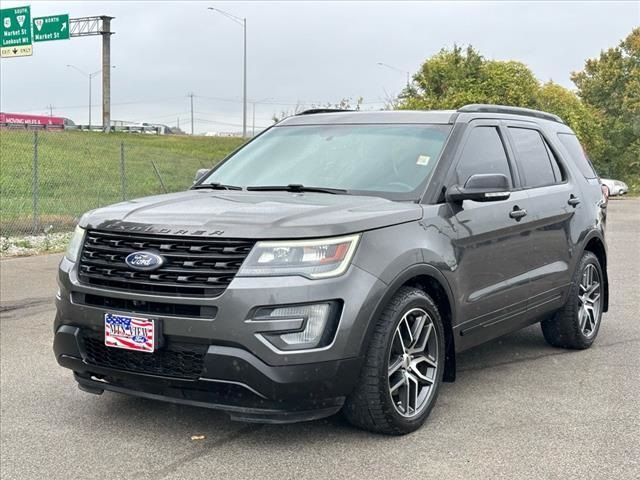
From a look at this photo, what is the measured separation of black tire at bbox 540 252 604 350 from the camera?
599 centimetres

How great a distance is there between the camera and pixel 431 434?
4250mm

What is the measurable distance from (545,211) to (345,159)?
1611 millimetres

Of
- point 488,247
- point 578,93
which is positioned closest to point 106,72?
point 578,93

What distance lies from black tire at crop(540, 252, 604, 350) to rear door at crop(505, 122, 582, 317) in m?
0.17

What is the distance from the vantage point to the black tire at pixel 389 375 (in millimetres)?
3900

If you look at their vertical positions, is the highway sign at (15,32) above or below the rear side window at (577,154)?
above

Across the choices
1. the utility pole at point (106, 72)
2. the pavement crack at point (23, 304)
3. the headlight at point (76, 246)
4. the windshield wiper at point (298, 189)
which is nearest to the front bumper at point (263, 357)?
the headlight at point (76, 246)

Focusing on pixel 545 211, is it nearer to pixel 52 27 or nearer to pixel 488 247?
pixel 488 247

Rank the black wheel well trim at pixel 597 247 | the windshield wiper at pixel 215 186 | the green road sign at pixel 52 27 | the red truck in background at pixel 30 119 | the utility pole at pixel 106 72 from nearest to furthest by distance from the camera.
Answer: the windshield wiper at pixel 215 186, the black wheel well trim at pixel 597 247, the green road sign at pixel 52 27, the utility pole at pixel 106 72, the red truck in background at pixel 30 119

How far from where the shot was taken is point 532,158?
580 centimetres

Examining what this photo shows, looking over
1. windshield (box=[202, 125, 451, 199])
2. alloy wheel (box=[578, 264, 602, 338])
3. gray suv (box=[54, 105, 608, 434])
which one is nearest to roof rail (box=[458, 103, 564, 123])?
gray suv (box=[54, 105, 608, 434])

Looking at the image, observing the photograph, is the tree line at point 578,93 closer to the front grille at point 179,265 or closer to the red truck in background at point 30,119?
the front grille at point 179,265

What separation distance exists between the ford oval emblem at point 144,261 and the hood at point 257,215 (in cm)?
12

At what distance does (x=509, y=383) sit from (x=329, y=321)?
2076 mm
